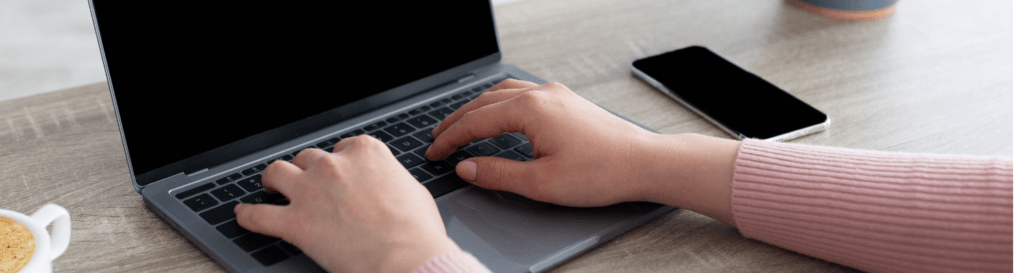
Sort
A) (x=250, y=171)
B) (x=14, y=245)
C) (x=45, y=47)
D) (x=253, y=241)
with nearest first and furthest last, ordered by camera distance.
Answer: (x=14, y=245), (x=253, y=241), (x=250, y=171), (x=45, y=47)

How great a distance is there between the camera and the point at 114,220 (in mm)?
642

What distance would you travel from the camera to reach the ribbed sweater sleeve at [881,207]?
556 millimetres

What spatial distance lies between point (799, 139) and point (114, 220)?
0.73 metres

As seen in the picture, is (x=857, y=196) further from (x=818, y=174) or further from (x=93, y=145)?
(x=93, y=145)

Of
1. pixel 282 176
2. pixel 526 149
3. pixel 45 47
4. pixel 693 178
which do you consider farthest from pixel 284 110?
pixel 45 47

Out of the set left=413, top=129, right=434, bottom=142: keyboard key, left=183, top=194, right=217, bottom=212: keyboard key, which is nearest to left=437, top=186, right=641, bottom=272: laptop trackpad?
left=413, top=129, right=434, bottom=142: keyboard key

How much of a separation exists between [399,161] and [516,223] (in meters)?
0.16

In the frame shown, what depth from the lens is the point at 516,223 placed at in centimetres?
61

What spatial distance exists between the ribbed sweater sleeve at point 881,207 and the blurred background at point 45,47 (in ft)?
5.05

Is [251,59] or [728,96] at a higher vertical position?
[251,59]

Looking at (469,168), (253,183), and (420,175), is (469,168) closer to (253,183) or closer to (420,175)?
(420,175)

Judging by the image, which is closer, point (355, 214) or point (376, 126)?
point (355, 214)

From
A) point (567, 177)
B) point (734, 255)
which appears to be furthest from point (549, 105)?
point (734, 255)

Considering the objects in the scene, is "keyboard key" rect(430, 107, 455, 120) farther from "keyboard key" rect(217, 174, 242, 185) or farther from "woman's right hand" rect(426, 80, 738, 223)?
"keyboard key" rect(217, 174, 242, 185)
